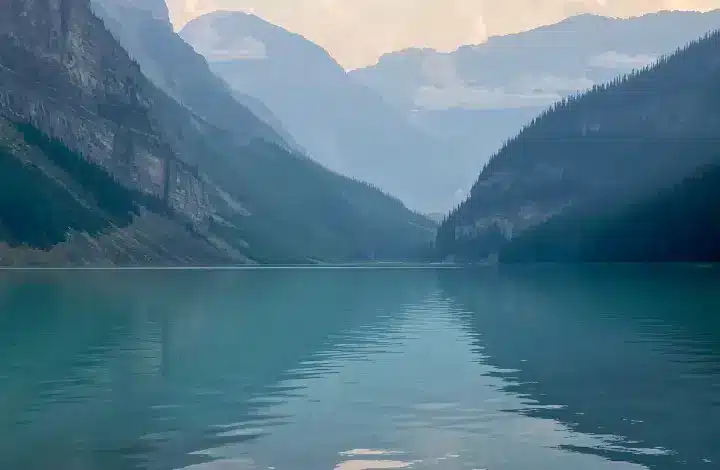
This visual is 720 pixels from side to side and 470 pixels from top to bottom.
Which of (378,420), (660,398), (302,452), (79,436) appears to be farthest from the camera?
(660,398)

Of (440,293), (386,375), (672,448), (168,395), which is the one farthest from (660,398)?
(440,293)

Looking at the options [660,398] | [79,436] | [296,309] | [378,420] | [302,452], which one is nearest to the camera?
[302,452]

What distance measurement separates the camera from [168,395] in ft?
168

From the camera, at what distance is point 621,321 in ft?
334

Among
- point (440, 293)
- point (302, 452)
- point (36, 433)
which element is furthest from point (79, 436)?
point (440, 293)

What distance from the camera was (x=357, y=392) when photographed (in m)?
52.9

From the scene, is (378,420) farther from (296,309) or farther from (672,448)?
(296,309)

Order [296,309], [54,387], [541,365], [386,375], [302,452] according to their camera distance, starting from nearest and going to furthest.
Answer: [302,452] < [54,387] < [386,375] < [541,365] < [296,309]

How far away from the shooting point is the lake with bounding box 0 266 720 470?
121 ft

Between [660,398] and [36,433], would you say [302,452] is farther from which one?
[660,398]

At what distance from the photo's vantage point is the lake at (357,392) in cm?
3694

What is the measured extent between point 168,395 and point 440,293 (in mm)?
121530

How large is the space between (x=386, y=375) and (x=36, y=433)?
79.8 ft

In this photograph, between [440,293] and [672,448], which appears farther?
[440,293]
